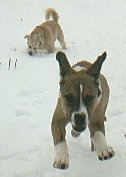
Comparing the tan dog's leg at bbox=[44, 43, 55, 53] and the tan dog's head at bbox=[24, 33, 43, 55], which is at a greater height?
the tan dog's head at bbox=[24, 33, 43, 55]

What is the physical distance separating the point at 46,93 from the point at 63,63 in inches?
127

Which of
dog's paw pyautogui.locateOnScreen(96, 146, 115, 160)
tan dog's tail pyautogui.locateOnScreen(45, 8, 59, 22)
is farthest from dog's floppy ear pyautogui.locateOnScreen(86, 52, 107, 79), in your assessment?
tan dog's tail pyautogui.locateOnScreen(45, 8, 59, 22)

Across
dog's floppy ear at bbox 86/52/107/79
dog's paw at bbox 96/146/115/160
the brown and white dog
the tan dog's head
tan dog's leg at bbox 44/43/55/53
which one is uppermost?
dog's floppy ear at bbox 86/52/107/79

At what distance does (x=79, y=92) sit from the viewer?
4926 millimetres

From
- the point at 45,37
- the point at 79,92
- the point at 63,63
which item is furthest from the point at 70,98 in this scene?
the point at 45,37

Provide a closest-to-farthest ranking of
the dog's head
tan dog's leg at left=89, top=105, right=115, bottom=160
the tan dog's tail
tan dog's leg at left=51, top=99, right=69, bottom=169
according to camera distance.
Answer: the dog's head → tan dog's leg at left=51, top=99, right=69, bottom=169 → tan dog's leg at left=89, top=105, right=115, bottom=160 → the tan dog's tail

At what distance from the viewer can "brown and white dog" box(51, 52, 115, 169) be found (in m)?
4.93

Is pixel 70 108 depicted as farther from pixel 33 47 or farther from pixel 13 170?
pixel 33 47

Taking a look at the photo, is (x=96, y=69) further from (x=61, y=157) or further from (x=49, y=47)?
(x=49, y=47)

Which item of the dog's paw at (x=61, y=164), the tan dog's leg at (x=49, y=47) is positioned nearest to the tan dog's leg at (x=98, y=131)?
the dog's paw at (x=61, y=164)

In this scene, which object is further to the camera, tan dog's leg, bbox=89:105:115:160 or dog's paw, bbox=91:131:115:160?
tan dog's leg, bbox=89:105:115:160

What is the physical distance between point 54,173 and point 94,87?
1.15 m

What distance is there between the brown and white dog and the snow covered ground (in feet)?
1.56

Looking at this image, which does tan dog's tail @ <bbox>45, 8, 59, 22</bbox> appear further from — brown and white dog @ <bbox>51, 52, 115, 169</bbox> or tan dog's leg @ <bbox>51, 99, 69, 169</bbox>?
tan dog's leg @ <bbox>51, 99, 69, 169</bbox>
